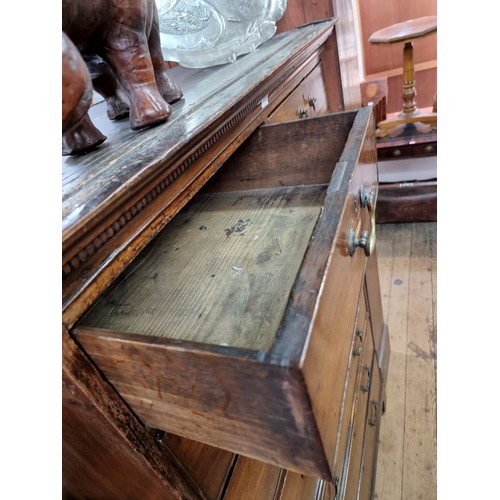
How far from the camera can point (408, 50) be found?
5.67ft

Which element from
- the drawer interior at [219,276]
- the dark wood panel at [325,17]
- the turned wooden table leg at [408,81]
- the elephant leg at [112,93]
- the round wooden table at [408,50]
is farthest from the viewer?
the turned wooden table leg at [408,81]

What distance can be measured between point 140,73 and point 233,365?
0.42m

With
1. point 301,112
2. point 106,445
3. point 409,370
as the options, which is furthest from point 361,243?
point 409,370

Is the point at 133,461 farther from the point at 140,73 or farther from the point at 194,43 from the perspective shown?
the point at 194,43

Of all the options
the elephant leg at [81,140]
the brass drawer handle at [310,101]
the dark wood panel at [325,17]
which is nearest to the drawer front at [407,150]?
the dark wood panel at [325,17]

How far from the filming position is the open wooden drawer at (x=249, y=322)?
0.83 ft

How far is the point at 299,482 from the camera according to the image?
1.92ft

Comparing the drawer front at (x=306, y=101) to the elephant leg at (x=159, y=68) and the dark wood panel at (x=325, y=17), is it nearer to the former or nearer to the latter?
the dark wood panel at (x=325, y=17)

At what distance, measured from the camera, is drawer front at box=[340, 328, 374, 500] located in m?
0.68

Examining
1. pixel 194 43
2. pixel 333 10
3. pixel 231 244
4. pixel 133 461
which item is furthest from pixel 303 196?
pixel 333 10

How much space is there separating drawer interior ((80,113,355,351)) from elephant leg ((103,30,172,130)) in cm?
16

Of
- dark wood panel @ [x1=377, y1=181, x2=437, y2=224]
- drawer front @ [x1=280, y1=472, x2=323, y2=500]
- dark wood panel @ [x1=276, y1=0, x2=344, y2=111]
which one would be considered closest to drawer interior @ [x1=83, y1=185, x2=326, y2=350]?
drawer front @ [x1=280, y1=472, x2=323, y2=500]

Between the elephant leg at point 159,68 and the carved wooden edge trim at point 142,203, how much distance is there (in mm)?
145

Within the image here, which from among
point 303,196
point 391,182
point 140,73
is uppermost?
point 140,73
